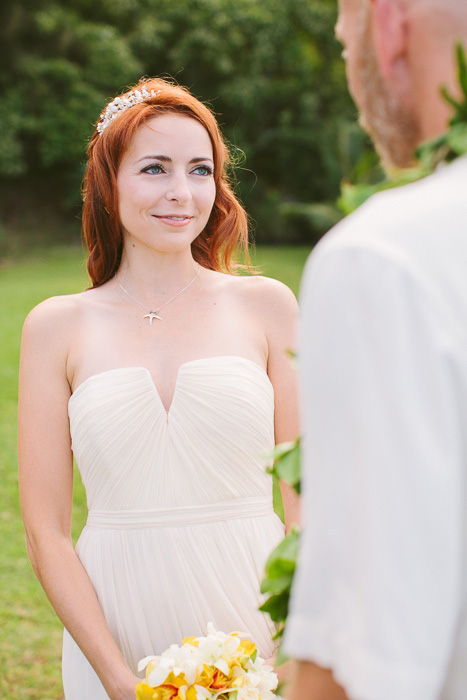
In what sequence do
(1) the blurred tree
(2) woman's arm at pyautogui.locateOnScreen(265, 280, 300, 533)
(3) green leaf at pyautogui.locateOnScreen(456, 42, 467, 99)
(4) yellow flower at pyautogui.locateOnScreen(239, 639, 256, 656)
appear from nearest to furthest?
(3) green leaf at pyautogui.locateOnScreen(456, 42, 467, 99) < (4) yellow flower at pyautogui.locateOnScreen(239, 639, 256, 656) < (2) woman's arm at pyautogui.locateOnScreen(265, 280, 300, 533) < (1) the blurred tree

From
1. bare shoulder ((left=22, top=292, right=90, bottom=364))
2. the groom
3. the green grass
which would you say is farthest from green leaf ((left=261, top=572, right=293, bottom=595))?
the green grass

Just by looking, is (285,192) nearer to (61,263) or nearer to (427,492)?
(61,263)

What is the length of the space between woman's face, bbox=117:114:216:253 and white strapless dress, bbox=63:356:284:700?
480 mm

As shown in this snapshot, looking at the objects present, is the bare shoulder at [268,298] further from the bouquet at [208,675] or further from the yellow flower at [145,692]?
the yellow flower at [145,692]

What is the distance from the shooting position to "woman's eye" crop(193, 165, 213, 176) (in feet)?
9.63

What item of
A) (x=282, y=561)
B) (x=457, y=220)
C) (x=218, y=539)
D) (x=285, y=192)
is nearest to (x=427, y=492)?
(x=457, y=220)

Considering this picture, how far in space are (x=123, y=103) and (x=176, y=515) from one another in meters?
1.46

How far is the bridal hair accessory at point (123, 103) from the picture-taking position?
117 inches

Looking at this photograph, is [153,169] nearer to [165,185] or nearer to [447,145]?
[165,185]

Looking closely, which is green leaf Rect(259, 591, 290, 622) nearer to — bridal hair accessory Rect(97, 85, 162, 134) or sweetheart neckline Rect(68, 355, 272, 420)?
sweetheart neckline Rect(68, 355, 272, 420)

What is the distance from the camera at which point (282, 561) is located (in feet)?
4.53

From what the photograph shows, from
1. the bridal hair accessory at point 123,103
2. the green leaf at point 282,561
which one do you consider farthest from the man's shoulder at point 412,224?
the bridal hair accessory at point 123,103

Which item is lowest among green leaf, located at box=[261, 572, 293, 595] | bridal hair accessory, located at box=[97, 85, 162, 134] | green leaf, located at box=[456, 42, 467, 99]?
green leaf, located at box=[261, 572, 293, 595]

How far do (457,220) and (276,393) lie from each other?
180 cm
